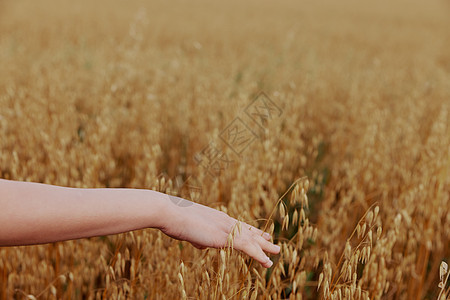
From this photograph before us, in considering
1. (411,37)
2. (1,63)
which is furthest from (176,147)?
(411,37)

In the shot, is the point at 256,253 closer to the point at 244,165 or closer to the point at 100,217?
the point at 100,217

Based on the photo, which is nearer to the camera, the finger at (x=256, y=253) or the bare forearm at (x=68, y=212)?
the bare forearm at (x=68, y=212)

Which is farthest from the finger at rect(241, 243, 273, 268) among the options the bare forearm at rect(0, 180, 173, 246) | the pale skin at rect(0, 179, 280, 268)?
the bare forearm at rect(0, 180, 173, 246)

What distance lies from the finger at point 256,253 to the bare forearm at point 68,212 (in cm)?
19

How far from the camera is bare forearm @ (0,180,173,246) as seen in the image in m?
0.74

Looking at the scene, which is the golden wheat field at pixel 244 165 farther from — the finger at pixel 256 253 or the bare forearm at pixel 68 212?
the bare forearm at pixel 68 212

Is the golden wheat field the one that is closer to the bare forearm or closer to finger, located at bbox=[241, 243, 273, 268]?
finger, located at bbox=[241, 243, 273, 268]

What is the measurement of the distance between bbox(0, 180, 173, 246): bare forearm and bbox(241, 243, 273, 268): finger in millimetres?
190

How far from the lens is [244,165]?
1630 mm

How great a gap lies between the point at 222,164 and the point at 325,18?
11.1 m

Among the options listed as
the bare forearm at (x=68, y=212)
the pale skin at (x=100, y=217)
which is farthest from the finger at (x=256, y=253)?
the bare forearm at (x=68, y=212)

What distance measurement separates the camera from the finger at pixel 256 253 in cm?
87

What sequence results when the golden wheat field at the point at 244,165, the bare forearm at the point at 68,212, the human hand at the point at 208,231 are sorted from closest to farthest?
the bare forearm at the point at 68,212
the human hand at the point at 208,231
the golden wheat field at the point at 244,165

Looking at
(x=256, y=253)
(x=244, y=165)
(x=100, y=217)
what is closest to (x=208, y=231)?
(x=256, y=253)
